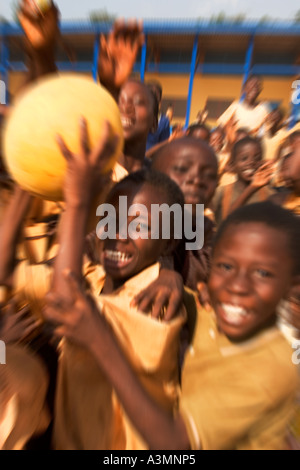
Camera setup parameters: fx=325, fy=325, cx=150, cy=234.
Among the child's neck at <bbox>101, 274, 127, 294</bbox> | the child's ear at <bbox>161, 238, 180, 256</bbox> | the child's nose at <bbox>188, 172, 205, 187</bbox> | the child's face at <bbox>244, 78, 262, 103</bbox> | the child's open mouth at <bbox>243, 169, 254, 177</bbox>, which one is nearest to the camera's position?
the child's neck at <bbox>101, 274, 127, 294</bbox>

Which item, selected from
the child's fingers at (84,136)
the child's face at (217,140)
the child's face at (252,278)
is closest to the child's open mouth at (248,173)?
the child's face at (217,140)

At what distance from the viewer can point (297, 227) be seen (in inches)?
34.3

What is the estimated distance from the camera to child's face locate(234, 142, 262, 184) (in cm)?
263

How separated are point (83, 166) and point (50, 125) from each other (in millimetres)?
122

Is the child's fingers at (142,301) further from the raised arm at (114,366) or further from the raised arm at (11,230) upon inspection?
the raised arm at (11,230)

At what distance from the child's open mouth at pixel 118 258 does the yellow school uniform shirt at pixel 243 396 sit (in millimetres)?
374

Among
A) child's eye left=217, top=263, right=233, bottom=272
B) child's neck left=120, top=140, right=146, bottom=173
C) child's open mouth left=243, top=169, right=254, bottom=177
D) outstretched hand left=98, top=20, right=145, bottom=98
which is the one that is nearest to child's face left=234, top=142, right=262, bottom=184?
child's open mouth left=243, top=169, right=254, bottom=177

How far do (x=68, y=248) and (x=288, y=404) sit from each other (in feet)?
2.08

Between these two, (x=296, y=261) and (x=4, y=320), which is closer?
(x=296, y=261)

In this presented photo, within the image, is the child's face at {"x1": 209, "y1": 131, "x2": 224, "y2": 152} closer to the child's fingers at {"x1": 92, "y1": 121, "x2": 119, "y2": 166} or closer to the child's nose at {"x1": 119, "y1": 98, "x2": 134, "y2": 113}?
the child's nose at {"x1": 119, "y1": 98, "x2": 134, "y2": 113}

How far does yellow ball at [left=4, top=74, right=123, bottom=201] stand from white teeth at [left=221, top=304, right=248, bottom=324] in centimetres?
48

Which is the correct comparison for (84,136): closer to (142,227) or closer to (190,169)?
(142,227)
